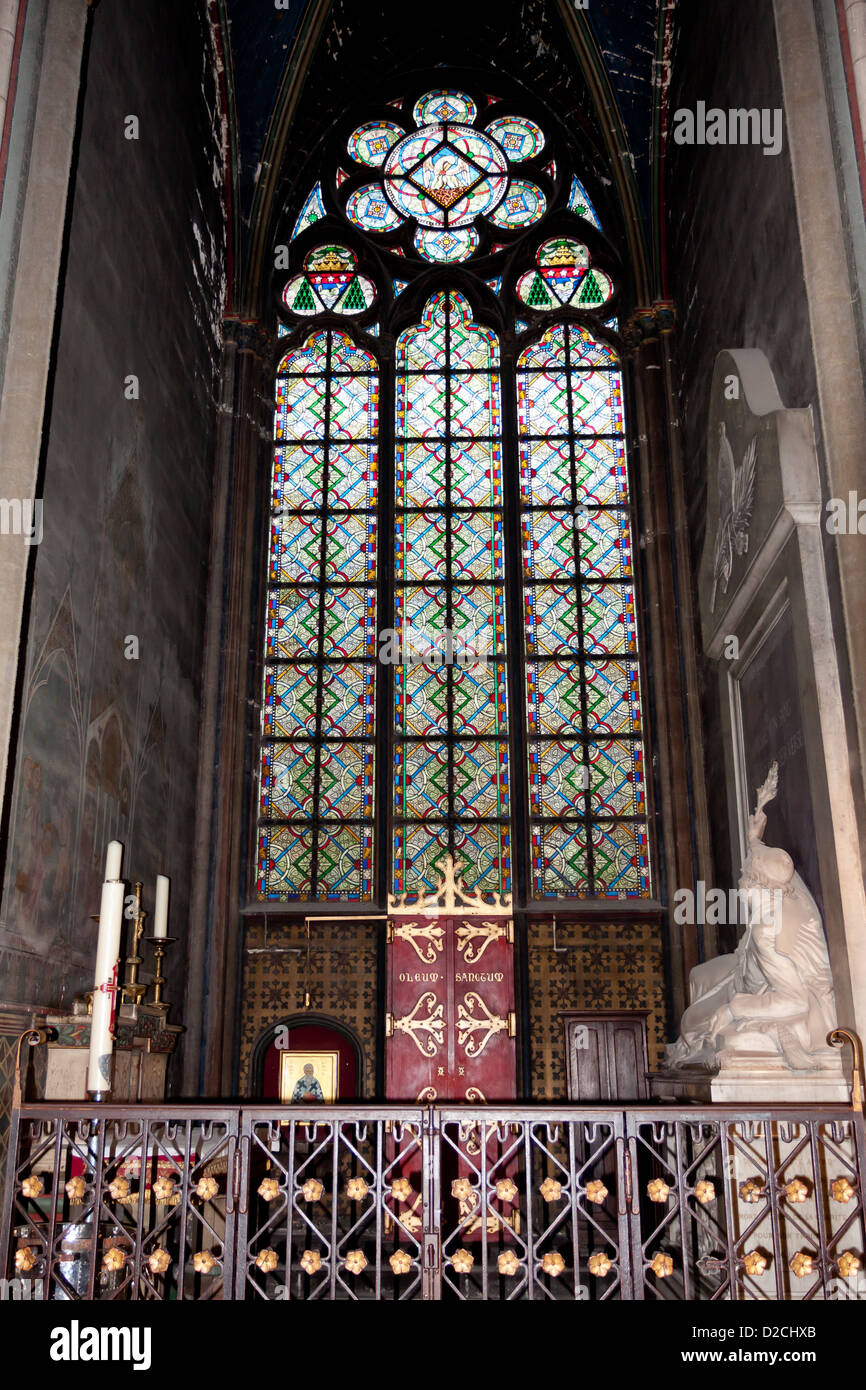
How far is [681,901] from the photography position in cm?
990

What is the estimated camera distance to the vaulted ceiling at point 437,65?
11750 millimetres

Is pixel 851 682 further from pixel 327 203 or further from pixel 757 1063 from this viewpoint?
pixel 327 203

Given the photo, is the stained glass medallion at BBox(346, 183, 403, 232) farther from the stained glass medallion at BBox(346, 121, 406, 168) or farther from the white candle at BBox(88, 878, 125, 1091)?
the white candle at BBox(88, 878, 125, 1091)

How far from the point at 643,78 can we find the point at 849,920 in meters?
9.48

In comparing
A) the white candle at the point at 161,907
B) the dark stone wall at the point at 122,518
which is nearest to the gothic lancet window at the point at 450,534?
the dark stone wall at the point at 122,518

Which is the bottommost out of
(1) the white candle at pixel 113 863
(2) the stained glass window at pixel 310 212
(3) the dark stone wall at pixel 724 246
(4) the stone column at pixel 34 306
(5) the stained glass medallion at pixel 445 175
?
(1) the white candle at pixel 113 863

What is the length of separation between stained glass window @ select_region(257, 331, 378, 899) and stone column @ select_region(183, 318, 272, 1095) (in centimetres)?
27

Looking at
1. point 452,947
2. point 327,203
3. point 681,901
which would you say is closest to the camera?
point 452,947

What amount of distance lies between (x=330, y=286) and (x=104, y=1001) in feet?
30.5

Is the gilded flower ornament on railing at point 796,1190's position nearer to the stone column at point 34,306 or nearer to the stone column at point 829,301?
the stone column at point 829,301

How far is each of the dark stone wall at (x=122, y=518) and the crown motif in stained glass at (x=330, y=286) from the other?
4.05ft

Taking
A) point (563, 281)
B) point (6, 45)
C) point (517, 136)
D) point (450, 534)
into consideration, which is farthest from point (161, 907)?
point (517, 136)

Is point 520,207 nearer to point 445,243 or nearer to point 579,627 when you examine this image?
point 445,243
